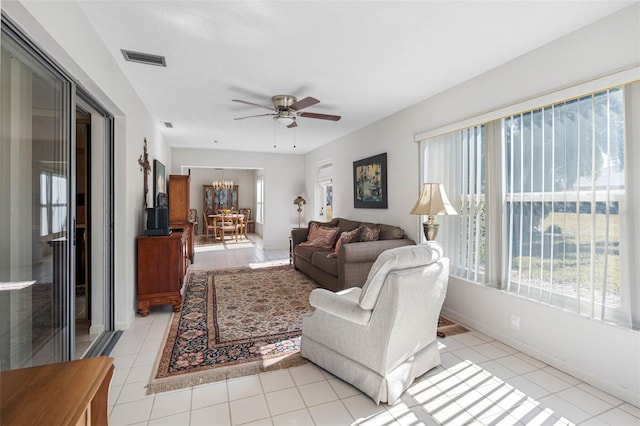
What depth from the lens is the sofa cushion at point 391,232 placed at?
404cm

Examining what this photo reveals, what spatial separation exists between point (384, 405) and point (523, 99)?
8.75ft

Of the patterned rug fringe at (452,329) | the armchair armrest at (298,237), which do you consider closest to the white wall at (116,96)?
the armchair armrest at (298,237)

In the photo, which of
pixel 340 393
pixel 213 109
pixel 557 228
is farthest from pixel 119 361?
pixel 557 228

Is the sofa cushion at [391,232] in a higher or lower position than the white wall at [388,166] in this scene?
lower

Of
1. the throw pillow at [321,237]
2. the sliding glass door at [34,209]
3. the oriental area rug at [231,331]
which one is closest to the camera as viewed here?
the sliding glass door at [34,209]

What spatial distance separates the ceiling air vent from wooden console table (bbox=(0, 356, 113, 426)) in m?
2.60

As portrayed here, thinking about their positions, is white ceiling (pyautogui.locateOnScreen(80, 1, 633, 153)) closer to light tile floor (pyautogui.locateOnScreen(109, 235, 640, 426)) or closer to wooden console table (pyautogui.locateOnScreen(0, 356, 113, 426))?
wooden console table (pyautogui.locateOnScreen(0, 356, 113, 426))

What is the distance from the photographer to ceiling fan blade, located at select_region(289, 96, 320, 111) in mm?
3148

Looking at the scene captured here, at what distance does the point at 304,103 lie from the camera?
130 inches

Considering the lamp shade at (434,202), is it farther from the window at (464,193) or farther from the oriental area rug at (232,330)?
the oriental area rug at (232,330)

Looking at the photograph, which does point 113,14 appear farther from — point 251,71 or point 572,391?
point 572,391

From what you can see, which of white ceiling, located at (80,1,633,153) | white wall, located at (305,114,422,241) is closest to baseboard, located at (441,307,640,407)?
white wall, located at (305,114,422,241)

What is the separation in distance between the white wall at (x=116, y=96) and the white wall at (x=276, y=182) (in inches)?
111

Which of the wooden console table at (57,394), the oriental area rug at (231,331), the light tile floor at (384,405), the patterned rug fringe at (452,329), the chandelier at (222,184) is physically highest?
the chandelier at (222,184)
